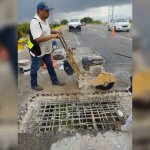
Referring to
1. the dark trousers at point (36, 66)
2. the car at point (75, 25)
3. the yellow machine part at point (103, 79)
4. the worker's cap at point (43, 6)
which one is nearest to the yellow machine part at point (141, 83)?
the worker's cap at point (43, 6)

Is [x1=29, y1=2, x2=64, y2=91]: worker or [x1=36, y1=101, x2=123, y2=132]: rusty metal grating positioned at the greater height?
[x1=29, y1=2, x2=64, y2=91]: worker

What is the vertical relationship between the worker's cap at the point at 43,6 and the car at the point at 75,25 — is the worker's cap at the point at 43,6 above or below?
above

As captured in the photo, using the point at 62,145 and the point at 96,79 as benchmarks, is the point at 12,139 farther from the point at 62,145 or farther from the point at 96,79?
the point at 96,79

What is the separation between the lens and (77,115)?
353 centimetres

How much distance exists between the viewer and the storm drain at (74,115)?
320 cm

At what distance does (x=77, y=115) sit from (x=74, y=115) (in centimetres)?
3

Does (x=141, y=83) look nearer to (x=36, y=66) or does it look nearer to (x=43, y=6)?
(x=43, y=6)

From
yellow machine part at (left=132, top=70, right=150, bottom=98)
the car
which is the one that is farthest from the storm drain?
the car

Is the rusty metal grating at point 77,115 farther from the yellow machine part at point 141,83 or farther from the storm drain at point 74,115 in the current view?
the yellow machine part at point 141,83

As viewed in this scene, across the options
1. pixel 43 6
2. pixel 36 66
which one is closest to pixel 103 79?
pixel 36 66

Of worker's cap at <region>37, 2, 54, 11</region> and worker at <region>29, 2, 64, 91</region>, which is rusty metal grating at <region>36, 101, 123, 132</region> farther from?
worker's cap at <region>37, 2, 54, 11</region>

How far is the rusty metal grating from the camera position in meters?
3.20

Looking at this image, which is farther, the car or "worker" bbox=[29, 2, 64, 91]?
the car

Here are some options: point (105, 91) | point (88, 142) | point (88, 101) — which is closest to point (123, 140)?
point (88, 142)
